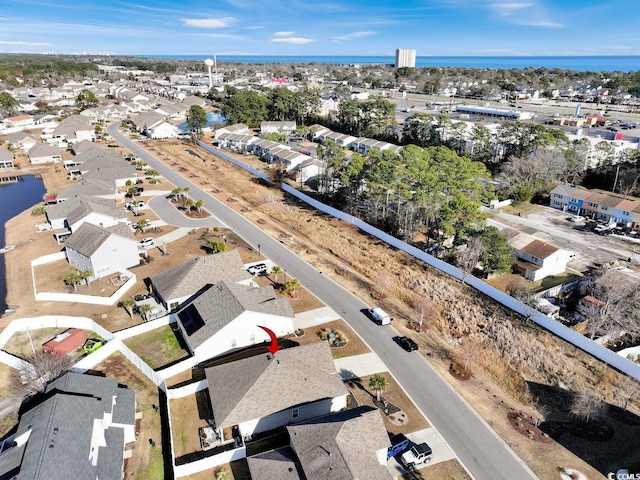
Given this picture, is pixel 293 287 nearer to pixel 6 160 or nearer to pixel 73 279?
pixel 73 279

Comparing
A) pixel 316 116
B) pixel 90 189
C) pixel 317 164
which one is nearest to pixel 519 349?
pixel 317 164

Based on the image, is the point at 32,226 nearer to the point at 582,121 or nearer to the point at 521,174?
the point at 521,174

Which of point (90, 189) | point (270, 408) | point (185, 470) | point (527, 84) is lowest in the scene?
point (185, 470)

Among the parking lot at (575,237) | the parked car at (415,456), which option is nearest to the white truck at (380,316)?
the parked car at (415,456)

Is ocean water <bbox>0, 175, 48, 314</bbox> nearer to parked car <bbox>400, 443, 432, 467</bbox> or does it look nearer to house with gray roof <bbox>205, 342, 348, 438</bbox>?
house with gray roof <bbox>205, 342, 348, 438</bbox>

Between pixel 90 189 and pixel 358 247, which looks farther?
pixel 90 189

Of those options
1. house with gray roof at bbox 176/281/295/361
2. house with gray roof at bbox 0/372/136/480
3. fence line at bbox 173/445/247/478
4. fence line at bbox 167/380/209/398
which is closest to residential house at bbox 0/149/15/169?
house with gray roof at bbox 176/281/295/361
